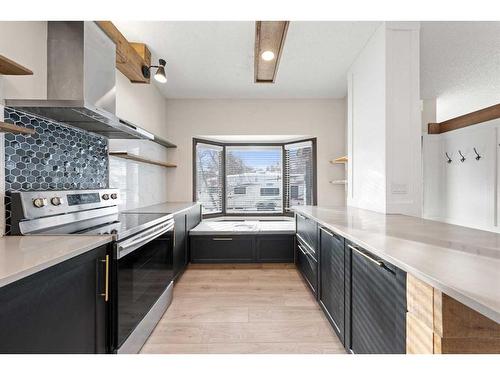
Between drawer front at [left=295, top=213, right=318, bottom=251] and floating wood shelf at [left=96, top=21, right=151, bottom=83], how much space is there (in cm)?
221

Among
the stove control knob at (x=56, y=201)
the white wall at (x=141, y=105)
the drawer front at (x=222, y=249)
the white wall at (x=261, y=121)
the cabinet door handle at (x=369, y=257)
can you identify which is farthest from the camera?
the white wall at (x=261, y=121)

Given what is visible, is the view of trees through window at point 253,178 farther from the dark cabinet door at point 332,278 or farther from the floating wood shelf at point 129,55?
the dark cabinet door at point 332,278

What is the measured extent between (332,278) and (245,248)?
5.80 ft

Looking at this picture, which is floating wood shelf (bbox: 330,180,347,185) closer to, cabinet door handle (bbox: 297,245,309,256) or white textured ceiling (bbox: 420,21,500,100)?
cabinet door handle (bbox: 297,245,309,256)

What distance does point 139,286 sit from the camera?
5.84 ft

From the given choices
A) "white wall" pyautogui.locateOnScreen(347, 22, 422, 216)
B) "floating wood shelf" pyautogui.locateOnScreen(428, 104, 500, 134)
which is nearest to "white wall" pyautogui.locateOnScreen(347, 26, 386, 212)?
"white wall" pyautogui.locateOnScreen(347, 22, 422, 216)

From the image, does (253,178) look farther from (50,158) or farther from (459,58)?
(50,158)

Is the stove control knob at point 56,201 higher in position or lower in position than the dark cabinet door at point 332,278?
higher

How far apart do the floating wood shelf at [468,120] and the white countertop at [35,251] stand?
3993 mm

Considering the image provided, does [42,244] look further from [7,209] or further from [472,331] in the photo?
[472,331]

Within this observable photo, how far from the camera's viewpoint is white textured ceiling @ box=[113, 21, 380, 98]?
242 cm

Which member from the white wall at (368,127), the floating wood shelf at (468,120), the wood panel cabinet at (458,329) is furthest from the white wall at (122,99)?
the floating wood shelf at (468,120)

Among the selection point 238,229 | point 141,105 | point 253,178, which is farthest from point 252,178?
point 141,105

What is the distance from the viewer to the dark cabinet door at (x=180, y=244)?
9.57 ft
